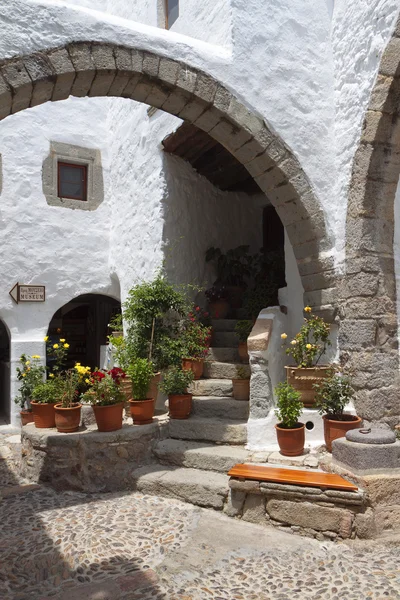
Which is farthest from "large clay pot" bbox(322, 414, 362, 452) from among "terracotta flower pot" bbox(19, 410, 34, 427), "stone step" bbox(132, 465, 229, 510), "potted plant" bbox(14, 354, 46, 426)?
"terracotta flower pot" bbox(19, 410, 34, 427)

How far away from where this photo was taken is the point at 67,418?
431 centimetres

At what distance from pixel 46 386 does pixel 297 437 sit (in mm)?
2602

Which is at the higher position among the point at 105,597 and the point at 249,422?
the point at 249,422

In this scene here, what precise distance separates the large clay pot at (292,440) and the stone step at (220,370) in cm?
134

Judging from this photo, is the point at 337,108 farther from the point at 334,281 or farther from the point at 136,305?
the point at 136,305

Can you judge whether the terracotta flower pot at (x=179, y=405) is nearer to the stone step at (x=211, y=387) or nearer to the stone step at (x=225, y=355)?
the stone step at (x=211, y=387)

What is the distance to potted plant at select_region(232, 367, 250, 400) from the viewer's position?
460 centimetres

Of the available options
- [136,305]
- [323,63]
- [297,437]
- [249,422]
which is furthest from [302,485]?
[323,63]

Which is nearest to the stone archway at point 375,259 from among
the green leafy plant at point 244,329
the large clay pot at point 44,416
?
the green leafy plant at point 244,329

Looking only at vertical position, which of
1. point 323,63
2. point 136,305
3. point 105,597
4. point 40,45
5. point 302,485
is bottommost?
point 105,597

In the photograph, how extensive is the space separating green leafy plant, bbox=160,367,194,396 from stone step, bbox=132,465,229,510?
0.76m

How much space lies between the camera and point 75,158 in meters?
7.07

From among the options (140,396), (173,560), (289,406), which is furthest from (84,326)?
(173,560)

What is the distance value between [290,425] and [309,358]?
0.62 m
